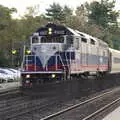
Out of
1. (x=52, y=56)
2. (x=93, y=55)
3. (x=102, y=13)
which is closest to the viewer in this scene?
(x=52, y=56)

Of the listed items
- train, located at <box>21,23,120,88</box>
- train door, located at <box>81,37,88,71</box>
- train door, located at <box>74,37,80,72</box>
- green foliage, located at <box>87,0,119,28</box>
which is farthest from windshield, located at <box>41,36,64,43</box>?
green foliage, located at <box>87,0,119,28</box>

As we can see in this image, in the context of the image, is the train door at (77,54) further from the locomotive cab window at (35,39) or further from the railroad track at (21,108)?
the railroad track at (21,108)

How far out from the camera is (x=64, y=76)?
34.3m

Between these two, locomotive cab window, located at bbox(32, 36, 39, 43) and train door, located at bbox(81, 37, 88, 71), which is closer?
locomotive cab window, located at bbox(32, 36, 39, 43)

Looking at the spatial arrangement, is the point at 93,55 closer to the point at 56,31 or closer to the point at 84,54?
the point at 84,54

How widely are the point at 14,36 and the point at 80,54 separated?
112ft

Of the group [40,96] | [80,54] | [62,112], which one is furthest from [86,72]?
[62,112]

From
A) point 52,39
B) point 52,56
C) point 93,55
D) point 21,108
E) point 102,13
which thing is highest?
point 102,13

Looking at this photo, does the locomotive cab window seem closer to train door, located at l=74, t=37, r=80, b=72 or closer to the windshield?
the windshield

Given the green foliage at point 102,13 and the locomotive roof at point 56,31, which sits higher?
the green foliage at point 102,13

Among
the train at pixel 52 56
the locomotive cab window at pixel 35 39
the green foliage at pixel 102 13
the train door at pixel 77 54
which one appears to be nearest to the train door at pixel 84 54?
the train at pixel 52 56

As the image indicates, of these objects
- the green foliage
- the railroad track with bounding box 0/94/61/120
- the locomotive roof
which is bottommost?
the railroad track with bounding box 0/94/61/120

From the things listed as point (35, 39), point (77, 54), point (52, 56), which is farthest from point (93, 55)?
point (52, 56)

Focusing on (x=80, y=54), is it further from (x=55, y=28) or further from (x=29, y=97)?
(x=29, y=97)
